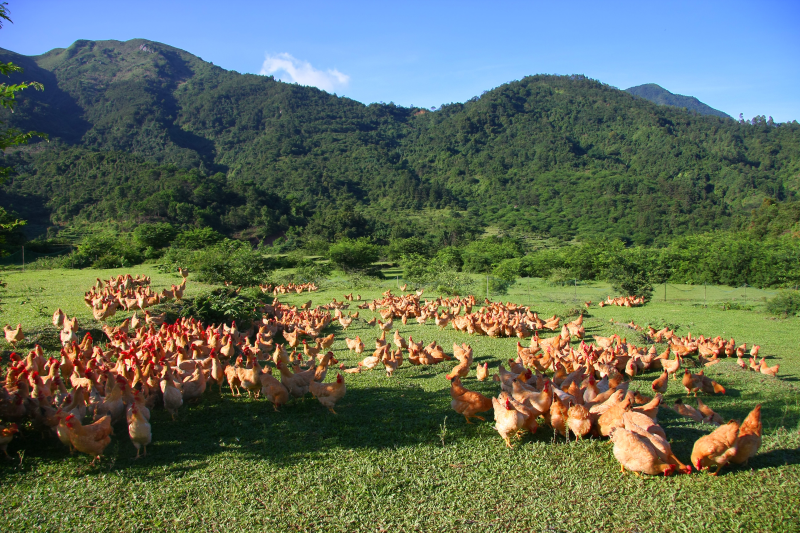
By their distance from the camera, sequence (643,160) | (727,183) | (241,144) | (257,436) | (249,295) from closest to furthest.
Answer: (257,436) < (249,295) < (727,183) < (643,160) < (241,144)

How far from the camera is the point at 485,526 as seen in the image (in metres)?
3.24

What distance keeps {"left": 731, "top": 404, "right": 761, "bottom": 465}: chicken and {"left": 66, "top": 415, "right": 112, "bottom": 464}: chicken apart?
17.7 feet

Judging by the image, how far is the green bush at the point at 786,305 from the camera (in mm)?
14159

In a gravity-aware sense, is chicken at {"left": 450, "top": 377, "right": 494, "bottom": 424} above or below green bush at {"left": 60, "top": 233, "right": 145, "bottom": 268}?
above

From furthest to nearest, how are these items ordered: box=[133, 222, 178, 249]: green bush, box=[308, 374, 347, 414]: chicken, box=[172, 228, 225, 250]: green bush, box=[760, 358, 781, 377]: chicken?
box=[133, 222, 178, 249]: green bush → box=[172, 228, 225, 250]: green bush → box=[760, 358, 781, 377]: chicken → box=[308, 374, 347, 414]: chicken

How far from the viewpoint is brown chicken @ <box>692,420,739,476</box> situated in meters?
3.61

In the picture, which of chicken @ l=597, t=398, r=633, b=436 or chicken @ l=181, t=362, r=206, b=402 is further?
chicken @ l=181, t=362, r=206, b=402

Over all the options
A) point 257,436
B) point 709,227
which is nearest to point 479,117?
point 709,227

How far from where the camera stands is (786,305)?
1434 centimetres

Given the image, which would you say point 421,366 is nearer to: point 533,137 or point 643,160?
point 643,160

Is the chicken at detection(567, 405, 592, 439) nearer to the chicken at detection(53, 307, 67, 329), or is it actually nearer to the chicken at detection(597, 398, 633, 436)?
the chicken at detection(597, 398, 633, 436)

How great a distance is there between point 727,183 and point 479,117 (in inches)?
2513

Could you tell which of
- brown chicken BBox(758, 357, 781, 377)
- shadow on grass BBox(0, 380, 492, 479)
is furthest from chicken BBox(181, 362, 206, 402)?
brown chicken BBox(758, 357, 781, 377)

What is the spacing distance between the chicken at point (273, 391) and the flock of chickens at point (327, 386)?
1cm
